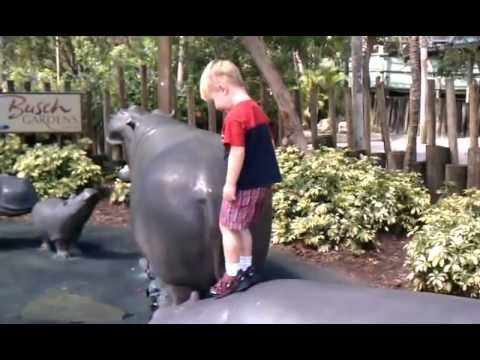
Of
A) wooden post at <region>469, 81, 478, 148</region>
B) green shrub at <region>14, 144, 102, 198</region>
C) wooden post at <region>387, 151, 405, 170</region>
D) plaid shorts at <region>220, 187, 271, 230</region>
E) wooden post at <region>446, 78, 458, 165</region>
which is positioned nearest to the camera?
plaid shorts at <region>220, 187, 271, 230</region>

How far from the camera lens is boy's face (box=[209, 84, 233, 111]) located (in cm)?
309

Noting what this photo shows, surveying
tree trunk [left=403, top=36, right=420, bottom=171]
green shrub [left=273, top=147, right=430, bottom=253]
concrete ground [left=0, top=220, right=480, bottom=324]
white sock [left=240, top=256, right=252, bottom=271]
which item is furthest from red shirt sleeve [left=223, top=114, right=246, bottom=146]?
tree trunk [left=403, top=36, right=420, bottom=171]

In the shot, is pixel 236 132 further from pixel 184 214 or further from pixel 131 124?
pixel 131 124

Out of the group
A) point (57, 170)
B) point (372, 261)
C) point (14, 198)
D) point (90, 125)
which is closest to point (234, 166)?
point (372, 261)

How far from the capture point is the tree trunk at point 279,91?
353 inches

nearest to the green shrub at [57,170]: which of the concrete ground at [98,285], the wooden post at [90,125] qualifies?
the wooden post at [90,125]

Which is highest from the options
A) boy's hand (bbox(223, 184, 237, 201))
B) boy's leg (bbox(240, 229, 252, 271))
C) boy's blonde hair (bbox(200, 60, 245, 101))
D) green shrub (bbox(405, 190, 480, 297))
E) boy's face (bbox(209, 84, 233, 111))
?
boy's blonde hair (bbox(200, 60, 245, 101))

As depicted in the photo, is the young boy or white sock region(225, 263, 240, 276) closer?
the young boy

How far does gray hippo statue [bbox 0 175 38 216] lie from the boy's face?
450 cm

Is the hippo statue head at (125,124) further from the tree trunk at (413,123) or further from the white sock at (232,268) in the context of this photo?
the tree trunk at (413,123)

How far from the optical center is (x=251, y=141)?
10.00ft

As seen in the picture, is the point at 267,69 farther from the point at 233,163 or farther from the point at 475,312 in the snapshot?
the point at 475,312

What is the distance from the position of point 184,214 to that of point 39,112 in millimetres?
6659

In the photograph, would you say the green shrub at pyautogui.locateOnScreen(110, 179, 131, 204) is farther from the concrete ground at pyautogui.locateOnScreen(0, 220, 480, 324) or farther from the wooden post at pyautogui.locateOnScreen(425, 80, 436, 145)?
the wooden post at pyautogui.locateOnScreen(425, 80, 436, 145)
